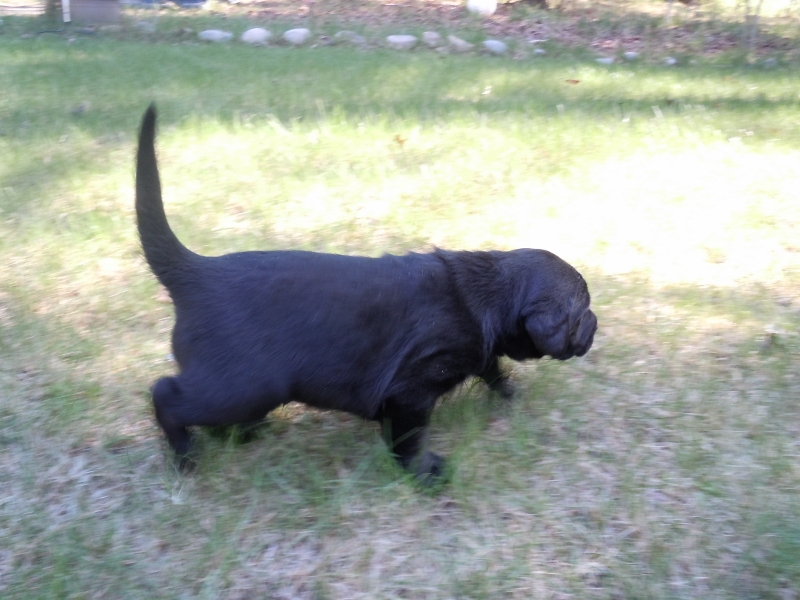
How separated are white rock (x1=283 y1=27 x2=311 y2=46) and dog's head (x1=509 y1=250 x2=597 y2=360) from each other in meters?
10.7

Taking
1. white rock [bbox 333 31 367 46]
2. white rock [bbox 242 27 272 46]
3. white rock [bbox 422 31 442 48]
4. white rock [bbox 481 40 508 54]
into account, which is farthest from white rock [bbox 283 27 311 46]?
white rock [bbox 481 40 508 54]

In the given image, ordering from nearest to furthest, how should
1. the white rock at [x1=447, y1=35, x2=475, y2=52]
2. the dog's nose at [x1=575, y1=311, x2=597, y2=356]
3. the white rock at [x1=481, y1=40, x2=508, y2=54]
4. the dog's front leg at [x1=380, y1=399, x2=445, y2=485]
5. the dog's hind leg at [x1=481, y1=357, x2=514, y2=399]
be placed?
the dog's front leg at [x1=380, y1=399, x2=445, y2=485] < the dog's nose at [x1=575, y1=311, x2=597, y2=356] < the dog's hind leg at [x1=481, y1=357, x2=514, y2=399] < the white rock at [x1=481, y1=40, x2=508, y2=54] < the white rock at [x1=447, y1=35, x2=475, y2=52]

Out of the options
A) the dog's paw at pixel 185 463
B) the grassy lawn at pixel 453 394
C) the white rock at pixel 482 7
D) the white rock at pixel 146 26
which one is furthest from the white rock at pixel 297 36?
the dog's paw at pixel 185 463

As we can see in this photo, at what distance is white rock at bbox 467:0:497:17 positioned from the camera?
1591 centimetres

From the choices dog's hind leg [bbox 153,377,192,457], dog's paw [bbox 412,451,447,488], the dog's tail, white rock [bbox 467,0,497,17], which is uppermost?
white rock [bbox 467,0,497,17]

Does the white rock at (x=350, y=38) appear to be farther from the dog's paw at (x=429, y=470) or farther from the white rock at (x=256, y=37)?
the dog's paw at (x=429, y=470)

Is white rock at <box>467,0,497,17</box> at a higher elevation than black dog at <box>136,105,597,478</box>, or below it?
higher

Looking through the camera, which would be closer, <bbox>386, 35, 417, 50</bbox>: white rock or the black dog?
the black dog

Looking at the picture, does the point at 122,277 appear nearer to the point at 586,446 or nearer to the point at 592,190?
the point at 586,446

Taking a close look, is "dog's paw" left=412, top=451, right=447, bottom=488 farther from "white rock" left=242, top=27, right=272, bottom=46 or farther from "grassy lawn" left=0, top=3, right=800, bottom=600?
"white rock" left=242, top=27, right=272, bottom=46

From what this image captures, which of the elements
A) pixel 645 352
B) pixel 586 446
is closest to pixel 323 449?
pixel 586 446

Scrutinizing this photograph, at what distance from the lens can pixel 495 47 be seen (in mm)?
12727

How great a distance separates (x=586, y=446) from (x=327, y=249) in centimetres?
228

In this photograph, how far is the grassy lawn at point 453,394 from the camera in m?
2.77
